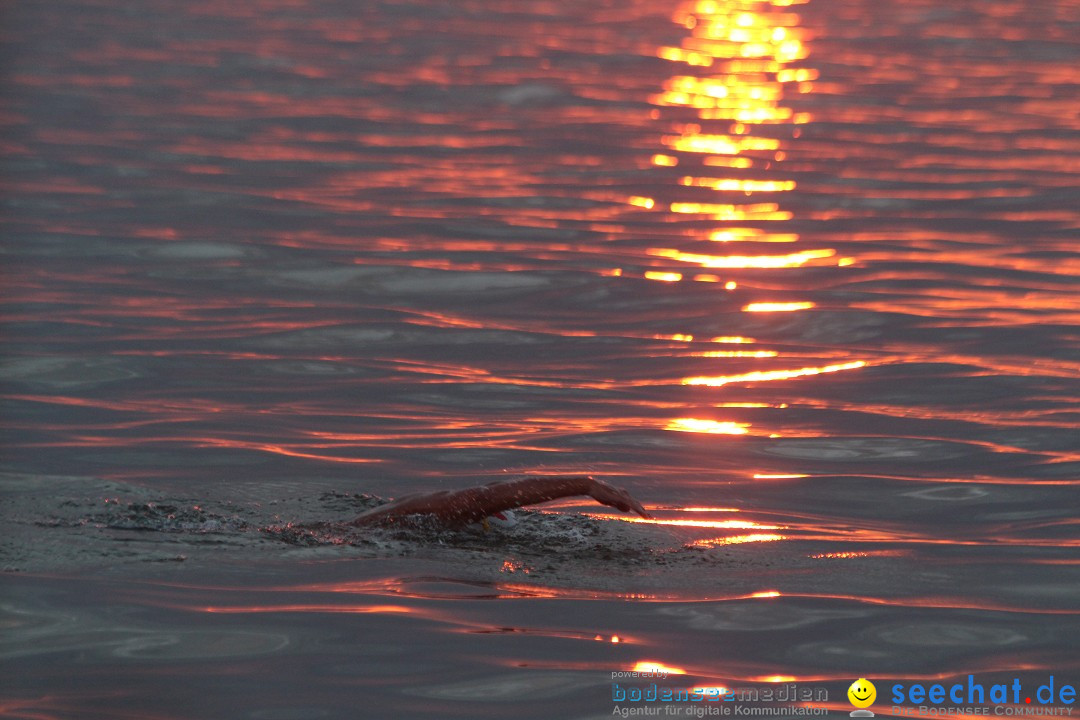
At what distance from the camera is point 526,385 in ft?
37.9

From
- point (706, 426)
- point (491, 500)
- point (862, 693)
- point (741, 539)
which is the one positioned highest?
point (706, 426)

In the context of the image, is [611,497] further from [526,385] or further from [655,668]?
[526,385]

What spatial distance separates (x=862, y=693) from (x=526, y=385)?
5303mm

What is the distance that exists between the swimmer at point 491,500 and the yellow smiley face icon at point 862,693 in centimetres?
111

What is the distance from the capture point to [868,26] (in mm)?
35750

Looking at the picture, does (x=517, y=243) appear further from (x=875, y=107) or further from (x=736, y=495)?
(x=875, y=107)

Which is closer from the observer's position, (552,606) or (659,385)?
(552,606)

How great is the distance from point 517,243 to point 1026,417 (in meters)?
6.45

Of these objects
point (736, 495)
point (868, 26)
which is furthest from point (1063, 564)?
point (868, 26)

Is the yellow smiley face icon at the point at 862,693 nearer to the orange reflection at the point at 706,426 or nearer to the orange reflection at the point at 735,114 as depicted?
the orange reflection at the point at 706,426

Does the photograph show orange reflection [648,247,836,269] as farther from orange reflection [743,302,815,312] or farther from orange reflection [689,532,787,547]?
orange reflection [689,532,787,547]

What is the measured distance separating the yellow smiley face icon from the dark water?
72 millimetres

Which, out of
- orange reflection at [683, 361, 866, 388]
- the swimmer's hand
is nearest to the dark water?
orange reflection at [683, 361, 866, 388]

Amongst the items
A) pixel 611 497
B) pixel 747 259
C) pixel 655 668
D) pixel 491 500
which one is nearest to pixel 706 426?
pixel 491 500
